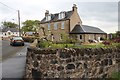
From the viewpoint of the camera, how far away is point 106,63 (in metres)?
9.59

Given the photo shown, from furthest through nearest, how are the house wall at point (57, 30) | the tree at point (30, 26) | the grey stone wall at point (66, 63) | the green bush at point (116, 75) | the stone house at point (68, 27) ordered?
the tree at point (30, 26) < the house wall at point (57, 30) < the stone house at point (68, 27) < the green bush at point (116, 75) < the grey stone wall at point (66, 63)

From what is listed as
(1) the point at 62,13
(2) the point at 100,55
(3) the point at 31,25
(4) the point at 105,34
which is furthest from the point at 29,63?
(3) the point at 31,25

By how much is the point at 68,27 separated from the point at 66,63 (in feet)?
135

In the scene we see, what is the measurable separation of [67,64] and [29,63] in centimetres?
201

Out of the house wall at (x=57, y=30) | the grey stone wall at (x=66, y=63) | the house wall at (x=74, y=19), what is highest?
the house wall at (x=74, y=19)

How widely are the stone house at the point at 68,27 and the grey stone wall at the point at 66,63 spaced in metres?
36.9

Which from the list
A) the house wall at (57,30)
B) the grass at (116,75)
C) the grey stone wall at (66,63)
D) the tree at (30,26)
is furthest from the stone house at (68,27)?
the tree at (30,26)

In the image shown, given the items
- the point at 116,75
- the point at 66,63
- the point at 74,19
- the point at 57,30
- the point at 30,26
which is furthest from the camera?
the point at 30,26

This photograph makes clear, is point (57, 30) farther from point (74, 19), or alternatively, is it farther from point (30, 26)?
point (30, 26)

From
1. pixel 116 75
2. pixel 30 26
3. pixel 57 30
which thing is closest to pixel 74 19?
pixel 57 30

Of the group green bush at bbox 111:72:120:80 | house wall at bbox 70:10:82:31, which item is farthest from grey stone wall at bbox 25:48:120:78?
house wall at bbox 70:10:82:31

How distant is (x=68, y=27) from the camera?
49.0 m

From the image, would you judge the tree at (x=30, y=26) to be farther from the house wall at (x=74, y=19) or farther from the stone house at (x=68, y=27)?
the house wall at (x=74, y=19)

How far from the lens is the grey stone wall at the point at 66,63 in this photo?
803 centimetres
